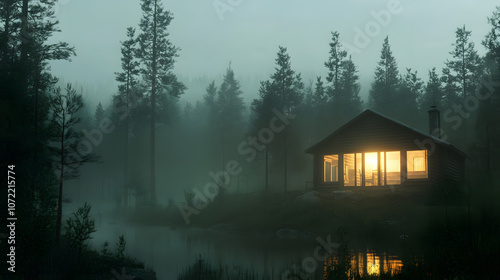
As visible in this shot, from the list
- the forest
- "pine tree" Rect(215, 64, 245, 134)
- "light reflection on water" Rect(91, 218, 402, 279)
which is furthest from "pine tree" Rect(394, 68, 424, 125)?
"light reflection on water" Rect(91, 218, 402, 279)

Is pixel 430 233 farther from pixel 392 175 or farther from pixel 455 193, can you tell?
pixel 392 175

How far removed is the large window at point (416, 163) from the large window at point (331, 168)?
531cm

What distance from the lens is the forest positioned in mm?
12914

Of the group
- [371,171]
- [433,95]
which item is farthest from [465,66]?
[371,171]

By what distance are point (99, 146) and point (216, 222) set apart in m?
44.4

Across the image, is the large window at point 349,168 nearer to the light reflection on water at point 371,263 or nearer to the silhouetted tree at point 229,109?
the light reflection on water at point 371,263

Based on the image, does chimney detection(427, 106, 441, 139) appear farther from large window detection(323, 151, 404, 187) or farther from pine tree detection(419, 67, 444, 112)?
pine tree detection(419, 67, 444, 112)

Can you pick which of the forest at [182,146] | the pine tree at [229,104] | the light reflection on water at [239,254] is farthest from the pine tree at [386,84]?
the light reflection on water at [239,254]

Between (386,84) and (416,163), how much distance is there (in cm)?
3270

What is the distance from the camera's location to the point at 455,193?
23578 millimetres

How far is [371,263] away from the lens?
13.2 m

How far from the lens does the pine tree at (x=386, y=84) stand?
5951 centimetres

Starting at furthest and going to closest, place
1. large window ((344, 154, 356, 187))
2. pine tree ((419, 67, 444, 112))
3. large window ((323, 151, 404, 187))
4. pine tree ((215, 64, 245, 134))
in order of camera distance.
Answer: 1. pine tree ((215, 64, 245, 134))
2. pine tree ((419, 67, 444, 112))
3. large window ((344, 154, 356, 187))
4. large window ((323, 151, 404, 187))

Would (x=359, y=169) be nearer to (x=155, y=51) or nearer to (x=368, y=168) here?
(x=368, y=168)
